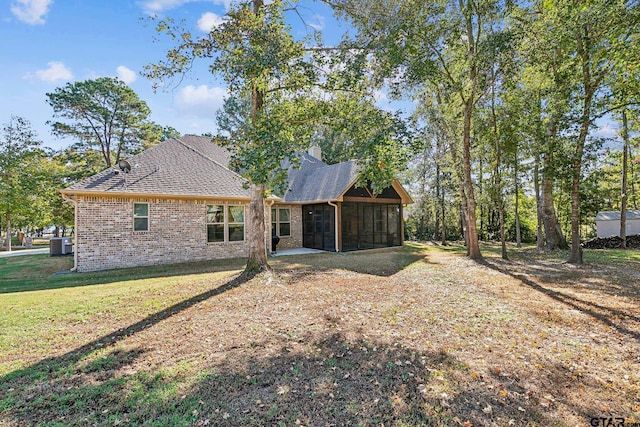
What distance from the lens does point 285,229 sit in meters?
16.4

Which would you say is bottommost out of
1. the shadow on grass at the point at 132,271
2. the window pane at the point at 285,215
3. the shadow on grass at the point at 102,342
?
the shadow on grass at the point at 102,342

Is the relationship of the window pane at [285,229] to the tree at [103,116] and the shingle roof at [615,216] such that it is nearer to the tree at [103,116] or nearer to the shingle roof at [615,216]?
the tree at [103,116]

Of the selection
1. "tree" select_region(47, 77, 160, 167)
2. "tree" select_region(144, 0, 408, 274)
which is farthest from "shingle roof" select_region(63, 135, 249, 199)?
"tree" select_region(47, 77, 160, 167)

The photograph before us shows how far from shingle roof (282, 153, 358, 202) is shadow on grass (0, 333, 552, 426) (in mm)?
11142

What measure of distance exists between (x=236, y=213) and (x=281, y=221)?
360cm

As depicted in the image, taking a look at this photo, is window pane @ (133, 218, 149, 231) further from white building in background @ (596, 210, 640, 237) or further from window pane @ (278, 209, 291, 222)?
white building in background @ (596, 210, 640, 237)

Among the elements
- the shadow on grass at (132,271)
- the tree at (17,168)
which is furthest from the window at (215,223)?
the tree at (17,168)

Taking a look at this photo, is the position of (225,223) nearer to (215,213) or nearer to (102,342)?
(215,213)

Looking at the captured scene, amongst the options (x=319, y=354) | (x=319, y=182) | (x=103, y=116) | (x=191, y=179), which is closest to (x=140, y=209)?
(x=191, y=179)

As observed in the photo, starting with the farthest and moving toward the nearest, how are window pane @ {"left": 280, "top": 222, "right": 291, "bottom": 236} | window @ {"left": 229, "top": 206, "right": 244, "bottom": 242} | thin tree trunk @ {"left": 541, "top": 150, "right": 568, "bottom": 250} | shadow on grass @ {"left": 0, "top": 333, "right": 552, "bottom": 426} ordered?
window pane @ {"left": 280, "top": 222, "right": 291, "bottom": 236} → thin tree trunk @ {"left": 541, "top": 150, "right": 568, "bottom": 250} → window @ {"left": 229, "top": 206, "right": 244, "bottom": 242} → shadow on grass @ {"left": 0, "top": 333, "right": 552, "bottom": 426}

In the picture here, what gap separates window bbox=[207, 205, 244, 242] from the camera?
1234 centimetres

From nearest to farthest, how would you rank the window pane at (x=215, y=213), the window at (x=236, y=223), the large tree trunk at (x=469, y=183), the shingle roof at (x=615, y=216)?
the large tree trunk at (x=469, y=183), the window pane at (x=215, y=213), the window at (x=236, y=223), the shingle roof at (x=615, y=216)

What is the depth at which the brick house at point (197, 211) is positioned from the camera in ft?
33.9

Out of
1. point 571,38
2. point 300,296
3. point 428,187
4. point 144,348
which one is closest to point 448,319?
point 300,296
